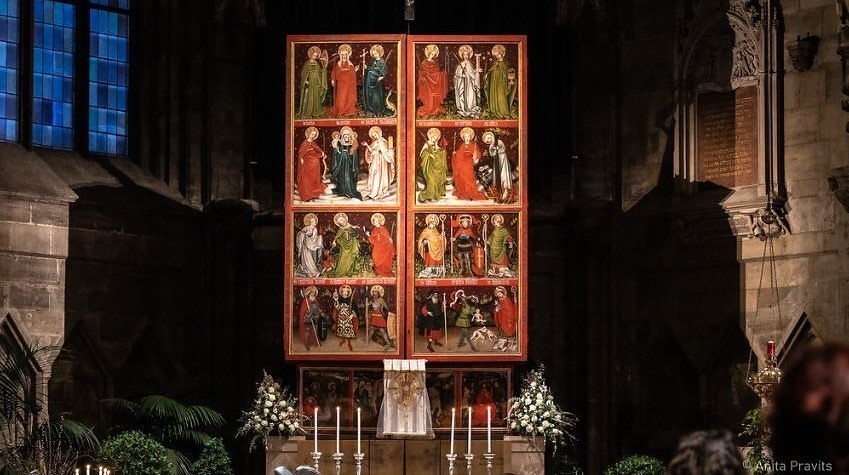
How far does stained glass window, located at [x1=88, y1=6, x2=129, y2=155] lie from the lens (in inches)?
732

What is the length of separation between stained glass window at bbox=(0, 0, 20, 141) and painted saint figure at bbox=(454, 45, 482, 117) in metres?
5.30

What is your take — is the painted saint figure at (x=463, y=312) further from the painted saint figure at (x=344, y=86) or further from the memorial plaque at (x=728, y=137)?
the memorial plaque at (x=728, y=137)

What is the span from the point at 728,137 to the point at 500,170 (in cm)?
300

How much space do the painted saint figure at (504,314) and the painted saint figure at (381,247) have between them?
1.21 meters

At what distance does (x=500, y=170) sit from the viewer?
16.5 m

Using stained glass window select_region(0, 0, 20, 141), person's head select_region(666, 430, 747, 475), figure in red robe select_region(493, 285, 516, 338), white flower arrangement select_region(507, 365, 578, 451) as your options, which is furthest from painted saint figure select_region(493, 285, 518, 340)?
person's head select_region(666, 430, 747, 475)

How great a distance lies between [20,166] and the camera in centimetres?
1706

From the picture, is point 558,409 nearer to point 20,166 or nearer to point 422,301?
point 422,301

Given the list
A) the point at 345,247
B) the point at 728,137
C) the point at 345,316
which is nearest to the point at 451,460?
the point at 345,316

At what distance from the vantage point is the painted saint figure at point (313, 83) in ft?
54.6

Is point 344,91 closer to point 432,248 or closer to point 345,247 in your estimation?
point 345,247

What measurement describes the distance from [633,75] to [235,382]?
20.8ft

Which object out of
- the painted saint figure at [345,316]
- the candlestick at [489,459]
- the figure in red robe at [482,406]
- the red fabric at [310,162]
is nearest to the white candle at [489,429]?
the candlestick at [489,459]

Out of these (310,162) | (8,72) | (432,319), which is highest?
(8,72)
